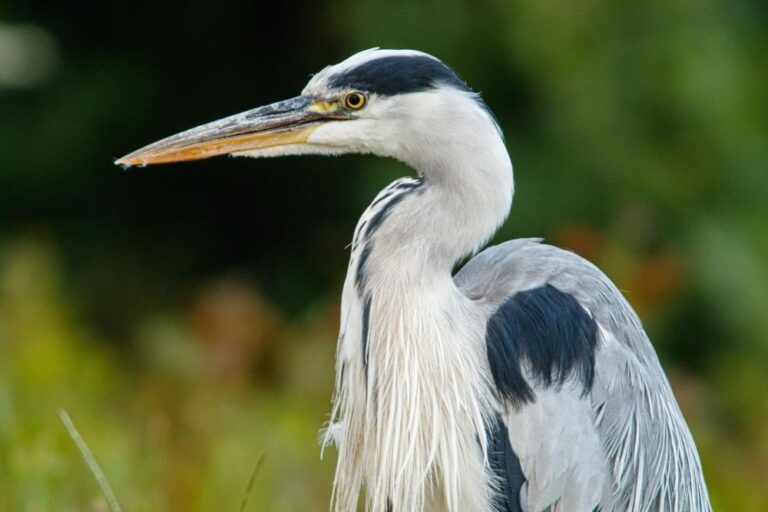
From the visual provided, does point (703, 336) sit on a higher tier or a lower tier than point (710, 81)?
lower

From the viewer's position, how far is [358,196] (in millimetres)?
5785

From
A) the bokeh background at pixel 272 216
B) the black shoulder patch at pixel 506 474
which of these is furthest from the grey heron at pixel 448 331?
the bokeh background at pixel 272 216

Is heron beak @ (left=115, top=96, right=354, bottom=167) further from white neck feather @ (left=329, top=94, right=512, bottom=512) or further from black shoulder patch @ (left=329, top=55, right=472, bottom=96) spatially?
white neck feather @ (left=329, top=94, right=512, bottom=512)

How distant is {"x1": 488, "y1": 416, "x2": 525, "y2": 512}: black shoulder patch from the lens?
295cm

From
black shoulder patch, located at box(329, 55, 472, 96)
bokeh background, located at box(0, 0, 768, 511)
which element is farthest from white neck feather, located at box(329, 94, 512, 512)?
bokeh background, located at box(0, 0, 768, 511)

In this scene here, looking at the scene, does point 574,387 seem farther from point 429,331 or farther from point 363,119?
point 363,119

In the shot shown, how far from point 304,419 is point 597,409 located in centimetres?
232

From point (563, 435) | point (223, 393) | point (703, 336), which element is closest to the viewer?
point (563, 435)

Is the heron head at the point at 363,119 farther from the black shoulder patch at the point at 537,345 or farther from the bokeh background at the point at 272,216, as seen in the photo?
the bokeh background at the point at 272,216

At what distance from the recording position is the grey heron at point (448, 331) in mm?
2891

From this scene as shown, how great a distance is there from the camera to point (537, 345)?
9.70ft

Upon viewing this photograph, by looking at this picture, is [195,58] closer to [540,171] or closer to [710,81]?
[540,171]

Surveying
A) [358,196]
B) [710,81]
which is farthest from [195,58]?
[710,81]

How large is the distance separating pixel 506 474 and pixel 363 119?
0.86 meters
